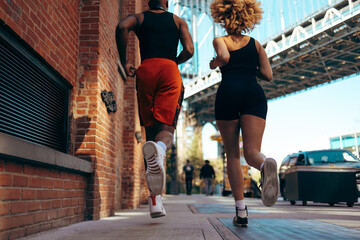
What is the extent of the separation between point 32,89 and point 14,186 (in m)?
1.04

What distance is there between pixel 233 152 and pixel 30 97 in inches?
72.1

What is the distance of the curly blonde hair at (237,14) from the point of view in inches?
130

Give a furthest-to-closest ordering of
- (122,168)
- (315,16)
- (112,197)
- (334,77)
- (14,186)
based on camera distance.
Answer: (334,77), (315,16), (122,168), (112,197), (14,186)

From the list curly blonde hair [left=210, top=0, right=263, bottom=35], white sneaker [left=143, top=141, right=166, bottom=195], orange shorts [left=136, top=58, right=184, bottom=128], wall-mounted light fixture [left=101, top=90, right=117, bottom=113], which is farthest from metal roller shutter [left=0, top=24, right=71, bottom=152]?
curly blonde hair [left=210, top=0, right=263, bottom=35]

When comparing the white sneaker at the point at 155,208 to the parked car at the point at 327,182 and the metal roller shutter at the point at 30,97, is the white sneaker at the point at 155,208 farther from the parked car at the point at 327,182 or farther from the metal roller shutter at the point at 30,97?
the parked car at the point at 327,182

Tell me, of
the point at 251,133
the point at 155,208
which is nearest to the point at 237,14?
the point at 251,133

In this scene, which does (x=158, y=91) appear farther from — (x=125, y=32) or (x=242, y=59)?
(x=242, y=59)

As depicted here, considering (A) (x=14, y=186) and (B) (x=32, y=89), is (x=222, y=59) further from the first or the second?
(A) (x=14, y=186)

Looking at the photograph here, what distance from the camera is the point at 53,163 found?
2.74 metres

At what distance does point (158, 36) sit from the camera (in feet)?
9.70

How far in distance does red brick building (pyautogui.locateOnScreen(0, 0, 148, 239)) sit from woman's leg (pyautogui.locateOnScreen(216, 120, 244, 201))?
4.65 feet

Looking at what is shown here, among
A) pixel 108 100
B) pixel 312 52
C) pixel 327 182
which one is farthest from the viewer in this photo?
pixel 312 52

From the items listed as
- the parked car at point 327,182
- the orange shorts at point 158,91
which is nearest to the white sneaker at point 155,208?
the orange shorts at point 158,91

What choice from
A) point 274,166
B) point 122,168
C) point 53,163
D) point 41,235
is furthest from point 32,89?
point 122,168
